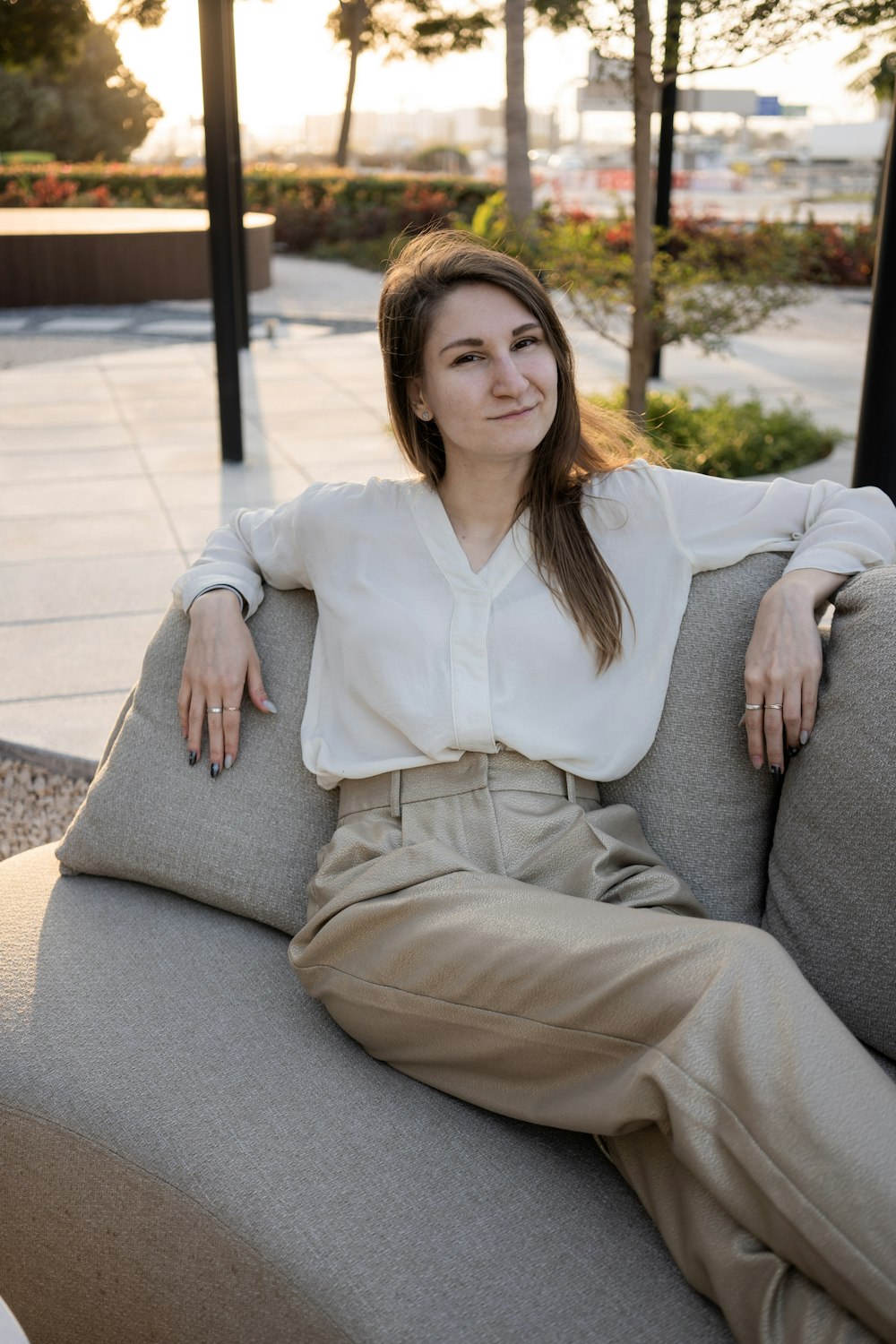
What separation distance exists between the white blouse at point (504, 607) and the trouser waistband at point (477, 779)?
0.08 feet

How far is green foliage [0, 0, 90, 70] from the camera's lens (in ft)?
35.9

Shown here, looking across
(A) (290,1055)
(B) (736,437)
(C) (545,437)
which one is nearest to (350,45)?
(B) (736,437)

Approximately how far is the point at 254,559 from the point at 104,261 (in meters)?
12.6

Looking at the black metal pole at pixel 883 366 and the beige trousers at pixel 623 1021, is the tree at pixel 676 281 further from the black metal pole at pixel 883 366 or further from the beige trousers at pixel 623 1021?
the beige trousers at pixel 623 1021

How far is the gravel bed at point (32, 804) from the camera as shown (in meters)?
3.29

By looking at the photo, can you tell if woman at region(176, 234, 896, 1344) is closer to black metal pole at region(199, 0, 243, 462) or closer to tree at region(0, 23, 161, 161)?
black metal pole at region(199, 0, 243, 462)

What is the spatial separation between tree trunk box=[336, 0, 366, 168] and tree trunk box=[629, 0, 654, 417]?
75.4ft

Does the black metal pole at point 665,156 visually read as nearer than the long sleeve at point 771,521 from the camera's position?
No

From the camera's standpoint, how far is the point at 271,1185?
150cm

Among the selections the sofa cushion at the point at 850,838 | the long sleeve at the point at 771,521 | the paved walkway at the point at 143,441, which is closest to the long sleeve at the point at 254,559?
the long sleeve at the point at 771,521

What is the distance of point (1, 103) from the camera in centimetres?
2909

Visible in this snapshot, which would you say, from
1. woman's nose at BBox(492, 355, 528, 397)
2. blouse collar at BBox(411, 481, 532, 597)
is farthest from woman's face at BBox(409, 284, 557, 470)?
blouse collar at BBox(411, 481, 532, 597)

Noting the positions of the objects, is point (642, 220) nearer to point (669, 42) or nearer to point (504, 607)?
point (669, 42)

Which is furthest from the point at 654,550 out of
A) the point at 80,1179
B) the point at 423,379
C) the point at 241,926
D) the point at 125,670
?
the point at 125,670
